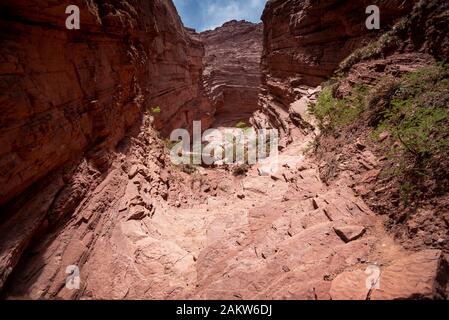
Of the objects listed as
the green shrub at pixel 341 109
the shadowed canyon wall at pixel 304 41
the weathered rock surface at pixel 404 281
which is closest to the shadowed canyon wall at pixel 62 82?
the weathered rock surface at pixel 404 281

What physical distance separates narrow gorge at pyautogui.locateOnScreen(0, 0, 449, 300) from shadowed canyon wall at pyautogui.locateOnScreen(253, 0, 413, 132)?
0.85 metres

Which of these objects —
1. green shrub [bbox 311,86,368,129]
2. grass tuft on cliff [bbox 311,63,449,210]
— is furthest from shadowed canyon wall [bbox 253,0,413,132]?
grass tuft on cliff [bbox 311,63,449,210]

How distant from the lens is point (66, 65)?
496 cm

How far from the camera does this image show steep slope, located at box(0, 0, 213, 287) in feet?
11.8

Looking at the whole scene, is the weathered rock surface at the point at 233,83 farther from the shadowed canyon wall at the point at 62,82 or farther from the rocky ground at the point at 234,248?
the rocky ground at the point at 234,248

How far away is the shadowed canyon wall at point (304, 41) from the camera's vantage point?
9.00 metres

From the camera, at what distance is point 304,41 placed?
1180 centimetres

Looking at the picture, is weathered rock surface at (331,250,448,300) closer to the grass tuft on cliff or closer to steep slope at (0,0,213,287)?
the grass tuft on cliff

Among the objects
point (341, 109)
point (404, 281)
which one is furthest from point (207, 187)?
point (404, 281)

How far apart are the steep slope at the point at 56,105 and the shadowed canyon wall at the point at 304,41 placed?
645 cm

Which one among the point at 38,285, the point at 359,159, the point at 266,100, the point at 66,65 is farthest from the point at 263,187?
the point at 266,100

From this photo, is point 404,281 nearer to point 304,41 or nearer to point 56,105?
point 56,105

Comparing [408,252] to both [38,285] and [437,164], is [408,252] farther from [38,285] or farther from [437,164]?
[38,285]
